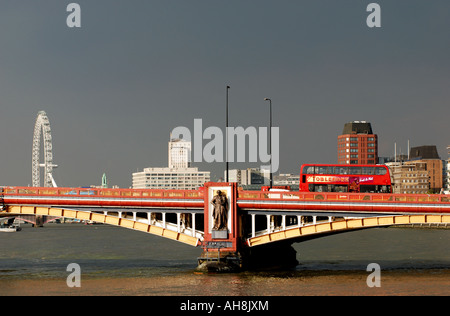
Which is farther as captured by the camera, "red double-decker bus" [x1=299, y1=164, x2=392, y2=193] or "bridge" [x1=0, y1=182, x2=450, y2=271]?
"red double-decker bus" [x1=299, y1=164, x2=392, y2=193]

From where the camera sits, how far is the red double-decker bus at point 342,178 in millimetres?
86500

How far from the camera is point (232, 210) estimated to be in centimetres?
7112

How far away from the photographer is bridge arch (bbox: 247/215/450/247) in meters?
68.4

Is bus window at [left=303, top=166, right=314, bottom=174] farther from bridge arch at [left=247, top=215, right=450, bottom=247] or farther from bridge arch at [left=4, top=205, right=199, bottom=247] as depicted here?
bridge arch at [left=4, top=205, right=199, bottom=247]

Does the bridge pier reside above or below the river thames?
above

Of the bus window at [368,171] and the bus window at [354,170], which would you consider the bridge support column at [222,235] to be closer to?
the bus window at [354,170]

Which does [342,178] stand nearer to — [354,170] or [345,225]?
[354,170]

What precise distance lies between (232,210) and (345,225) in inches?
426

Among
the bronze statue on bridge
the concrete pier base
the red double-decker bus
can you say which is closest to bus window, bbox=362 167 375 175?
the red double-decker bus

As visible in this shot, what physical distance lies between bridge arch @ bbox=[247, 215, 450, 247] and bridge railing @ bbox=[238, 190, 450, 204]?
1596mm

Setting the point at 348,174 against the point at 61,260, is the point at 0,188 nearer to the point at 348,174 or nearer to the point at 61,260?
the point at 61,260

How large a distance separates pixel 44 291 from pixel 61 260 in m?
34.6
